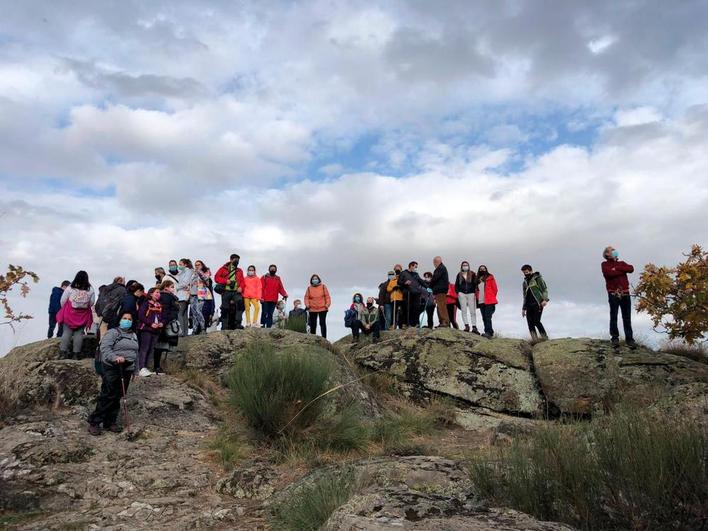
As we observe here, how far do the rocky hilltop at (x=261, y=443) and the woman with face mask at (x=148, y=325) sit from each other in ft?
1.21

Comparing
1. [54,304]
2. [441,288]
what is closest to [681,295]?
[441,288]

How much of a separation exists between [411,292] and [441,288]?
0.83 m

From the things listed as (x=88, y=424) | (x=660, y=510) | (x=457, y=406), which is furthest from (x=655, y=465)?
(x=457, y=406)

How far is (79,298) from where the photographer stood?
10914mm

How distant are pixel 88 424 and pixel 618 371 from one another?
11028 mm

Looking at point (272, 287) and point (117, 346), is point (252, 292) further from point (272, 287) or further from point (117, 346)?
point (117, 346)

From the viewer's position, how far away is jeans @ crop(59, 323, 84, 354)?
36.9ft

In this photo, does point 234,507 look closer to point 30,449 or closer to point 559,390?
point 30,449

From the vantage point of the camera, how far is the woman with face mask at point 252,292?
552 inches

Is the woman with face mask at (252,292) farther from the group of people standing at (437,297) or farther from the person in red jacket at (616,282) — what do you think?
the person in red jacket at (616,282)

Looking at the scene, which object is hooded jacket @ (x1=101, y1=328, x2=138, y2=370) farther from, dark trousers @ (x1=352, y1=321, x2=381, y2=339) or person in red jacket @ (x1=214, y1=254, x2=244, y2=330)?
dark trousers @ (x1=352, y1=321, x2=381, y2=339)

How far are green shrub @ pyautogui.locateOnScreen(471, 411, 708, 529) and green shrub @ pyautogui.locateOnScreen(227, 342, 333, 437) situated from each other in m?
4.21

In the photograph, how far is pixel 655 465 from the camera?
142 inches

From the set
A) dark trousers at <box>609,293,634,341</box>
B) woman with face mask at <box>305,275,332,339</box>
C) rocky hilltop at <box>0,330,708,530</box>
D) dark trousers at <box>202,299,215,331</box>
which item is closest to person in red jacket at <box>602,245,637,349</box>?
dark trousers at <box>609,293,634,341</box>
